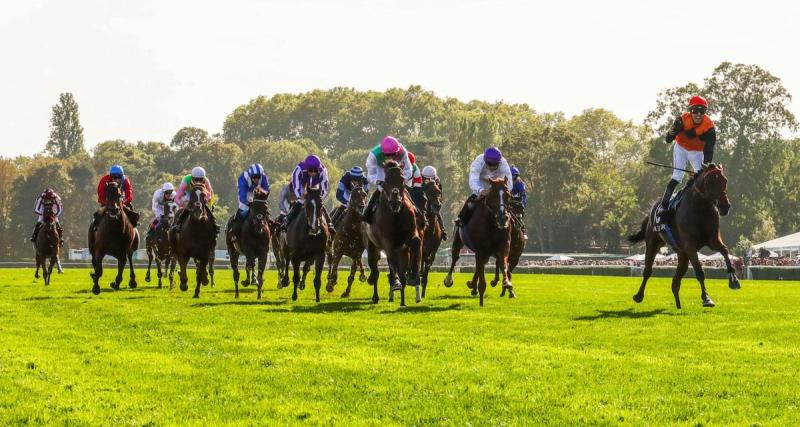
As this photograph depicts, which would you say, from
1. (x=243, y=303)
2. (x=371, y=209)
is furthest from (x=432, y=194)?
(x=243, y=303)

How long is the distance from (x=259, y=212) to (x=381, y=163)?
4.29 m

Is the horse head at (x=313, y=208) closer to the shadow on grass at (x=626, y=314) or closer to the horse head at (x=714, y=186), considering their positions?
the shadow on grass at (x=626, y=314)

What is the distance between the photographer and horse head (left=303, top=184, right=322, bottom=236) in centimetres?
2209

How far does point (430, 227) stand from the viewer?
23594 mm

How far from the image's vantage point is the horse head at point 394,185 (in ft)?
63.9

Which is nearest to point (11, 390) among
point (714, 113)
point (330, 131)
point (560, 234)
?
point (714, 113)

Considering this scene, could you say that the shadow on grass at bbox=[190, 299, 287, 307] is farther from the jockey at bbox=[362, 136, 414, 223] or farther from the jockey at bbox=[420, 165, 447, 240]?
the jockey at bbox=[420, 165, 447, 240]

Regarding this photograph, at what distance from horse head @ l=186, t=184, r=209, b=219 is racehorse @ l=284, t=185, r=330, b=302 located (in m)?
2.45

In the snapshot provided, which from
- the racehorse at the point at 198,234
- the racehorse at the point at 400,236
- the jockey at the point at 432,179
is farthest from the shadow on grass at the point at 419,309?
the racehorse at the point at 198,234

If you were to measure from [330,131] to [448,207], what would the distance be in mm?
46731

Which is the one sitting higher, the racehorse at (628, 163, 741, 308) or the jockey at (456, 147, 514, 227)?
the jockey at (456, 147, 514, 227)

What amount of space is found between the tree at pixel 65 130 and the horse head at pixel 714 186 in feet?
476

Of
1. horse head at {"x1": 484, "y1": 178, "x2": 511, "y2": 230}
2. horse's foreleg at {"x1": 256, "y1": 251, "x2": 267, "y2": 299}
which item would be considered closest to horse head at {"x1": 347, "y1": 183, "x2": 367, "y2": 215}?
horse's foreleg at {"x1": 256, "y1": 251, "x2": 267, "y2": 299}

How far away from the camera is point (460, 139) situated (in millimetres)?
110250
